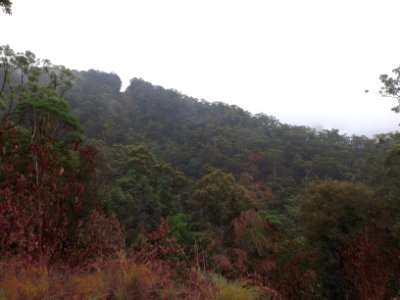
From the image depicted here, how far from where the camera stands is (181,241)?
18.5 meters

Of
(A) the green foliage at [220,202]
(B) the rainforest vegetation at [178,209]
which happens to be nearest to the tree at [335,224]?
(B) the rainforest vegetation at [178,209]

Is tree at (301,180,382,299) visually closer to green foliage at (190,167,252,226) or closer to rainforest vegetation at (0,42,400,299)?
rainforest vegetation at (0,42,400,299)

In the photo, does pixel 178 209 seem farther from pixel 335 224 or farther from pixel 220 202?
pixel 335 224

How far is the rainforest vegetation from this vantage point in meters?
3.36

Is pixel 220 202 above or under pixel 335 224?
Answer: under

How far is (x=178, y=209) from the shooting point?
24.8 meters

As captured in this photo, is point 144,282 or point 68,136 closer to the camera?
A: point 144,282

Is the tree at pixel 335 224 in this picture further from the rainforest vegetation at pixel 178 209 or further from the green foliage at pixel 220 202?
the green foliage at pixel 220 202

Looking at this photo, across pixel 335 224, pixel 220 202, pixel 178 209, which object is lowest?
pixel 178 209

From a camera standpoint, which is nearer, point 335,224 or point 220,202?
point 335,224

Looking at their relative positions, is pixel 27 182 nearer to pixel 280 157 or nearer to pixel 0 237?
pixel 0 237

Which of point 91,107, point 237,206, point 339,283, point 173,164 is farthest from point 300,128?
point 339,283

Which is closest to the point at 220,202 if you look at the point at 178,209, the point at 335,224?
the point at 178,209

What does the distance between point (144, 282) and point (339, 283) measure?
42.3ft
